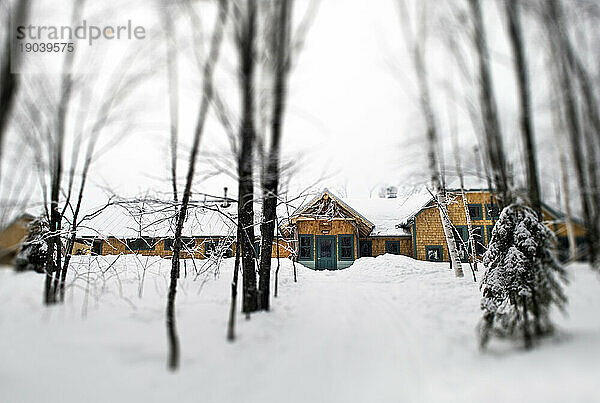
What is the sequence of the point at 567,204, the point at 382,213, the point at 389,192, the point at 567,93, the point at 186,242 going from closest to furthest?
the point at 567,204
the point at 567,93
the point at 186,242
the point at 382,213
the point at 389,192

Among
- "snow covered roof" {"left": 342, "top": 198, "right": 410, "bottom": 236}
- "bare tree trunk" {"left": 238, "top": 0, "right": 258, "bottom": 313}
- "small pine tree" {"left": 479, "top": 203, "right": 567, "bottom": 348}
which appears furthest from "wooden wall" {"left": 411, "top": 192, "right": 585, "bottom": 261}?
"bare tree trunk" {"left": 238, "top": 0, "right": 258, "bottom": 313}

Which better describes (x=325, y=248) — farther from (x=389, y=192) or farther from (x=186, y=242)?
(x=389, y=192)

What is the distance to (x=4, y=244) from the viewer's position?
3967mm

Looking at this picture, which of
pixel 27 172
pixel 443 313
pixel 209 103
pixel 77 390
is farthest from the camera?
pixel 209 103

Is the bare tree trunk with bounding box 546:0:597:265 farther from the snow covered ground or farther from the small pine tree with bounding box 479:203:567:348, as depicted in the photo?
the snow covered ground

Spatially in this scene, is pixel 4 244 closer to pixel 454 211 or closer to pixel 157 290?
pixel 157 290

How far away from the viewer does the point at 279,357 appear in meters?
3.42

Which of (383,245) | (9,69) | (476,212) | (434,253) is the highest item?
(9,69)

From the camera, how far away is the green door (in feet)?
55.0

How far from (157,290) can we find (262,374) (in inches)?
143

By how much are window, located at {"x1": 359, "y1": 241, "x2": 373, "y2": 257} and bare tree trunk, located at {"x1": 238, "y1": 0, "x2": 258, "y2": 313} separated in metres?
13.2

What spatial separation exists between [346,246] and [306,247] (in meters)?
2.09

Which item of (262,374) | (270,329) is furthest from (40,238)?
(262,374)

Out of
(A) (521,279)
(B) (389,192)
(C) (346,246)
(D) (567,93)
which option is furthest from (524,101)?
(B) (389,192)
